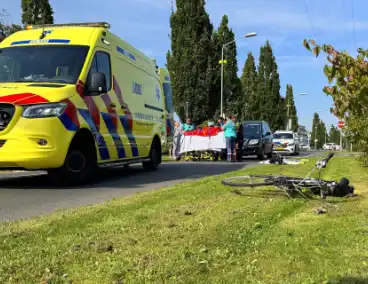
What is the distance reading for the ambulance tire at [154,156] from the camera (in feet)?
38.8

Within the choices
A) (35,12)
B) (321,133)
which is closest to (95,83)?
(35,12)

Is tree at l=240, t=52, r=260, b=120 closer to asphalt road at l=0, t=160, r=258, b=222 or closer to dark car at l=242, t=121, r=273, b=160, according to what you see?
dark car at l=242, t=121, r=273, b=160

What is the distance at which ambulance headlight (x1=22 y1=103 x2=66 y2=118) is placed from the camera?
6.99 m

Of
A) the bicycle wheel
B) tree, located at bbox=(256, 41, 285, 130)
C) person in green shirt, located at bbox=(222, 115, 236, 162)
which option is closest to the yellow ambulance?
the bicycle wheel

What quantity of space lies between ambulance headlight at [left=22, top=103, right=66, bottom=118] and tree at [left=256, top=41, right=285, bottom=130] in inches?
2105

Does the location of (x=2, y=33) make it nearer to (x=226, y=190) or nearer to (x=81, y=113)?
(x=81, y=113)

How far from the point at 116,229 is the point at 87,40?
5.39m

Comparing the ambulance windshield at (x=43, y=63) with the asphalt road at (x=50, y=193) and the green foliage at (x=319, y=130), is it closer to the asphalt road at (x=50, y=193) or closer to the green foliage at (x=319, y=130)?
the asphalt road at (x=50, y=193)

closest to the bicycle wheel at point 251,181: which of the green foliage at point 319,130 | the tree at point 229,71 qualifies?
the tree at point 229,71

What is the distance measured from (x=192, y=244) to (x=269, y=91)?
62.7 meters

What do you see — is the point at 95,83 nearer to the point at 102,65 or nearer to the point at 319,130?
the point at 102,65

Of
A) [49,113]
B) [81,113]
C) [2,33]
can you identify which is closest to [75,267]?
[49,113]

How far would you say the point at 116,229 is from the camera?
3.99 metres

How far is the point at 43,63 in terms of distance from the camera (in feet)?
26.8
